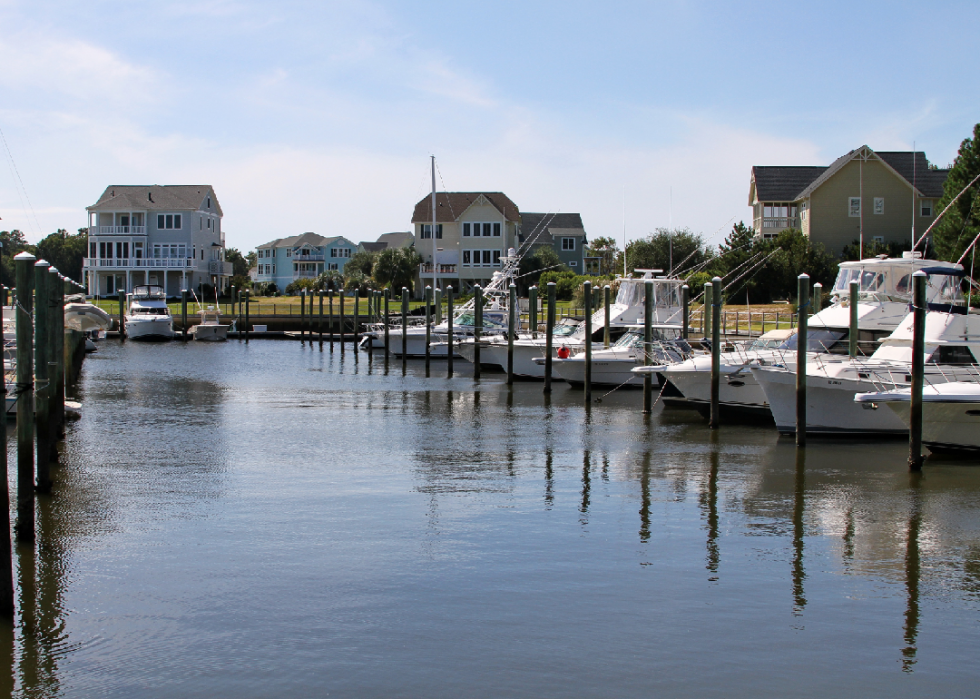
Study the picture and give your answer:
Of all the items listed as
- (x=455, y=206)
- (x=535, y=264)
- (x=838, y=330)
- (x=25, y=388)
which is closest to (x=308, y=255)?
(x=455, y=206)

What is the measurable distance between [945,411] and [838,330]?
28.6 ft

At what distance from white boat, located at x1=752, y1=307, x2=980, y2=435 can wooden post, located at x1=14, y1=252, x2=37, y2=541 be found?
14.6 meters

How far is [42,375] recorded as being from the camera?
15039mm

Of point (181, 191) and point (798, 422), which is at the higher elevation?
point (181, 191)

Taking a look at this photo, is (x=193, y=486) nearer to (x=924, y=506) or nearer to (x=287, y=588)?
(x=287, y=588)

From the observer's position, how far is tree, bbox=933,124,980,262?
1777 inches

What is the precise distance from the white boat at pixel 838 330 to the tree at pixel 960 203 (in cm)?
1734

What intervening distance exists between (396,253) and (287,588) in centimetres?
8097

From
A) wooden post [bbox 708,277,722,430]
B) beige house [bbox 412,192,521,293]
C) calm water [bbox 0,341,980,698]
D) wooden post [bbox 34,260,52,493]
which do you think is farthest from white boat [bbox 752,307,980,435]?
beige house [bbox 412,192,521,293]

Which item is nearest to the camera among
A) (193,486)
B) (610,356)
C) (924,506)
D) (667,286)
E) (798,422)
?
(924,506)

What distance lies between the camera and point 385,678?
30.1ft

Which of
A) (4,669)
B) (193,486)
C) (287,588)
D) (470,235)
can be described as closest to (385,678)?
(287,588)

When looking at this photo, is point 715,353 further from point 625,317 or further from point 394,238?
point 394,238

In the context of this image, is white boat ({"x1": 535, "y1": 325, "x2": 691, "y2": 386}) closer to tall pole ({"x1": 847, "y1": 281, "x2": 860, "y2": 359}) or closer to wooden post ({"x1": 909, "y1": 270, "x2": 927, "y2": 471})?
tall pole ({"x1": 847, "y1": 281, "x2": 860, "y2": 359})
